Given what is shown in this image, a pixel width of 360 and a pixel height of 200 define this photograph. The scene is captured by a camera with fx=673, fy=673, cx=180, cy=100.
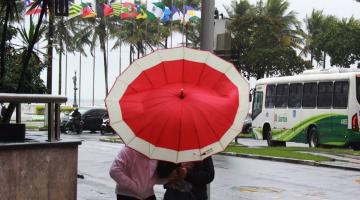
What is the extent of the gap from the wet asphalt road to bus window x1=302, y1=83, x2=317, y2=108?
6.85 meters

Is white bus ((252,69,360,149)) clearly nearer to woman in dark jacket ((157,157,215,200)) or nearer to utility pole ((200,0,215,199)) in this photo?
utility pole ((200,0,215,199))

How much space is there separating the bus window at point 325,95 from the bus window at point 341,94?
0.24 metres

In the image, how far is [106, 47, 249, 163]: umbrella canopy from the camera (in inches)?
174

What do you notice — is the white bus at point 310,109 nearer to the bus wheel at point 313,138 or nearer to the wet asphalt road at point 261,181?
the bus wheel at point 313,138

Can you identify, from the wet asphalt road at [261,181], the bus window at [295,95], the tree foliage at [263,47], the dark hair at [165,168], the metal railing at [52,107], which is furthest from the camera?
the tree foliage at [263,47]

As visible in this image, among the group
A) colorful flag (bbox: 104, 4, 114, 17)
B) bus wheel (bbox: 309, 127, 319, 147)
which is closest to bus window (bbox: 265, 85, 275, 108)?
bus wheel (bbox: 309, 127, 319, 147)

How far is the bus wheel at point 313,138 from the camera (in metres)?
26.1

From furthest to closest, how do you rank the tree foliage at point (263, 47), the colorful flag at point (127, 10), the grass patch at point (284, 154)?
1. the tree foliage at point (263, 47)
2. the colorful flag at point (127, 10)
3. the grass patch at point (284, 154)

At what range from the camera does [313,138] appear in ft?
87.1

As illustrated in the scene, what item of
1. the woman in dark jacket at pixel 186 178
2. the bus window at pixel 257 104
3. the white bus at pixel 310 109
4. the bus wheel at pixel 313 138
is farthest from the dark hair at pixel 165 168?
the bus window at pixel 257 104

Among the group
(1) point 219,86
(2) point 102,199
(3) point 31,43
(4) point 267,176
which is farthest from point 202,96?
(4) point 267,176

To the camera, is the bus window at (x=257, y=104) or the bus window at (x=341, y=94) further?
the bus window at (x=257, y=104)

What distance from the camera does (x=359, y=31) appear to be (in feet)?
192

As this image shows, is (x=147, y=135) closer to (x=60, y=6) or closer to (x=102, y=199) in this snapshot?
(x=102, y=199)
